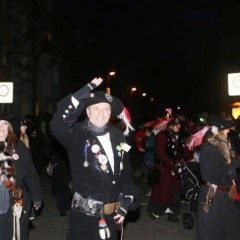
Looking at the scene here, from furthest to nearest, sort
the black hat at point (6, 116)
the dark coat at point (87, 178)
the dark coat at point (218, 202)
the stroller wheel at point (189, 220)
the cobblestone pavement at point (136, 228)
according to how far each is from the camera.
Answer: the stroller wheel at point (189, 220)
the cobblestone pavement at point (136, 228)
the dark coat at point (218, 202)
the black hat at point (6, 116)
the dark coat at point (87, 178)

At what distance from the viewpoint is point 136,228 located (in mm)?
9164

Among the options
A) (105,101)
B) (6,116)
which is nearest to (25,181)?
(6,116)

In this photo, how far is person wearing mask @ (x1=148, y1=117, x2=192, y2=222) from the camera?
975cm

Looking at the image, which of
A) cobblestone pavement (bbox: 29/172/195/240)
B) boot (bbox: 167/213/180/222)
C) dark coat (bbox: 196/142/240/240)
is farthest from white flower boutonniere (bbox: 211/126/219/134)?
boot (bbox: 167/213/180/222)

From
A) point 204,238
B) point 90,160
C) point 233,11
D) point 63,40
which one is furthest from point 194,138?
point 233,11

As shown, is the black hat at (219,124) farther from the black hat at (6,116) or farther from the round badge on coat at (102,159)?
the black hat at (6,116)

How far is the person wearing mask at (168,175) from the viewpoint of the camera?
9753 millimetres

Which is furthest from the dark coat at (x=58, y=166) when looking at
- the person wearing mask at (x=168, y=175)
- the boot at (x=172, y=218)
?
the boot at (x=172, y=218)

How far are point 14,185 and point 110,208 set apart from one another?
4.53 ft

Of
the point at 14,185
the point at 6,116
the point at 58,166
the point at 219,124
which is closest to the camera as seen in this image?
the point at 14,185

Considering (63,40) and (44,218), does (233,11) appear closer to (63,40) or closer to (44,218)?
(63,40)

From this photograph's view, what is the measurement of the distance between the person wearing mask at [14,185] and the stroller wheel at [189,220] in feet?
12.5

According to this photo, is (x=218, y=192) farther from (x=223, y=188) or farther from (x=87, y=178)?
(x=87, y=178)

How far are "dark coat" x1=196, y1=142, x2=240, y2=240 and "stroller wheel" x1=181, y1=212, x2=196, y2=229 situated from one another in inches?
97.5
